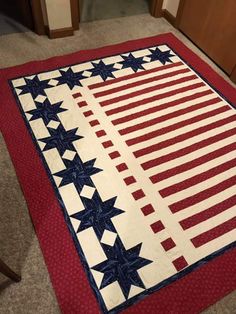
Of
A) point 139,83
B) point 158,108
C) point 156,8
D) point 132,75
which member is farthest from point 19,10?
point 158,108

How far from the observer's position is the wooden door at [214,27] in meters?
2.09

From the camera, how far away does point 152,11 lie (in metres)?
2.75

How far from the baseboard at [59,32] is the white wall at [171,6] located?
1.00 metres

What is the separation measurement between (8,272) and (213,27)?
2.26 meters

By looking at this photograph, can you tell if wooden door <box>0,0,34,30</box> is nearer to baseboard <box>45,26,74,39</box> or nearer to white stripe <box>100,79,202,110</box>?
baseboard <box>45,26,74,39</box>

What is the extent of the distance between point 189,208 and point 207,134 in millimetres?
577

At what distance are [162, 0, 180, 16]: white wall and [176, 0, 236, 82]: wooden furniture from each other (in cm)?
9

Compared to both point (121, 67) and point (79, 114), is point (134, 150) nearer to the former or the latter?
point (79, 114)

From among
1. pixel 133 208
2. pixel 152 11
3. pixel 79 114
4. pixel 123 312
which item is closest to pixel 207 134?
pixel 133 208

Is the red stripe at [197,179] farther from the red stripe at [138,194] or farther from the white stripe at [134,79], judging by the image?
the white stripe at [134,79]

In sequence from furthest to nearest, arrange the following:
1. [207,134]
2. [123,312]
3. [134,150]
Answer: [207,134]
[134,150]
[123,312]

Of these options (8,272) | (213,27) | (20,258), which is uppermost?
(213,27)

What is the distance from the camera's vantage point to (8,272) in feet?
3.57

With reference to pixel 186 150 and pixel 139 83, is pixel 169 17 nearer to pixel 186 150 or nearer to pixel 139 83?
pixel 139 83
